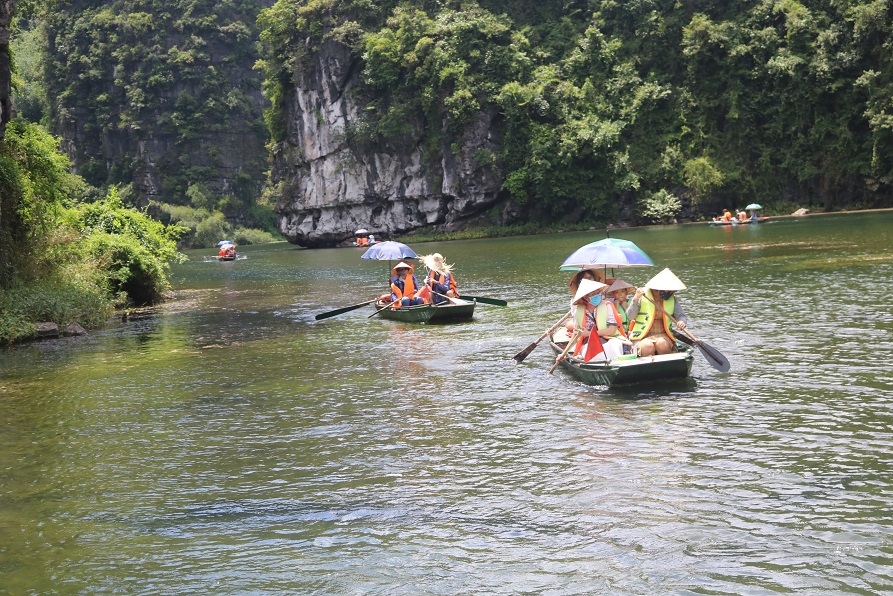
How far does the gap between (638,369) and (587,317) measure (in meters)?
1.60

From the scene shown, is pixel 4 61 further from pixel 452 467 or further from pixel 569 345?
pixel 452 467

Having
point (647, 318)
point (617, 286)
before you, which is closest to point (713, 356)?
point (647, 318)

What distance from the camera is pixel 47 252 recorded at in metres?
A: 27.4

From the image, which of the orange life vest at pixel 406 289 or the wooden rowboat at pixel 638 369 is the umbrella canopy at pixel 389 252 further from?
the wooden rowboat at pixel 638 369

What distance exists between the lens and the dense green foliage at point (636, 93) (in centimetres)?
6806

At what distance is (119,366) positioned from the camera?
20.1m

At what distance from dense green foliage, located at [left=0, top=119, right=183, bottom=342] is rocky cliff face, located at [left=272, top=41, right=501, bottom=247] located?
46296mm

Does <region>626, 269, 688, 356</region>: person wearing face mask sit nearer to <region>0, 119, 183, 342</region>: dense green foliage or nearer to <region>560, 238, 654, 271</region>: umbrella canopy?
<region>560, 238, 654, 271</region>: umbrella canopy

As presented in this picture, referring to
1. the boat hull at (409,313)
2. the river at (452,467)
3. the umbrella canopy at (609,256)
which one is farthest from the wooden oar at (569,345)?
the boat hull at (409,313)

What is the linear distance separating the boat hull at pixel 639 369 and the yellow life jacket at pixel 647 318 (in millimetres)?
552

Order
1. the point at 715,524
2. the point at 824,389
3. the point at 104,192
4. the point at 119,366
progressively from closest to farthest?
the point at 715,524, the point at 824,389, the point at 119,366, the point at 104,192

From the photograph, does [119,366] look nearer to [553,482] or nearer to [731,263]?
[553,482]

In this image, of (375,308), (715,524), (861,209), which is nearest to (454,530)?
(715,524)

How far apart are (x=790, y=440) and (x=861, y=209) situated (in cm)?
6134
